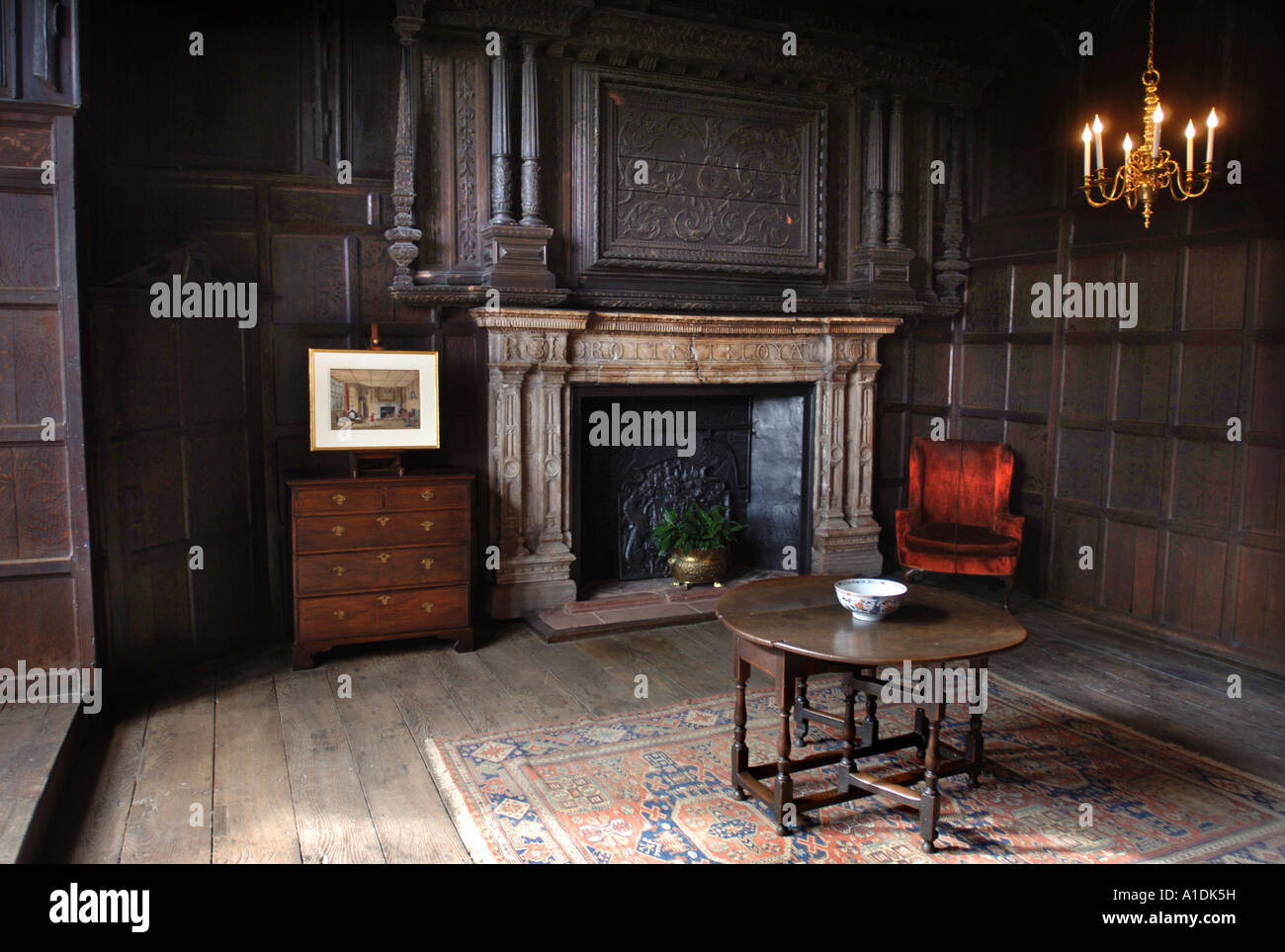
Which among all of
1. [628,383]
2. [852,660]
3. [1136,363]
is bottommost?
[852,660]

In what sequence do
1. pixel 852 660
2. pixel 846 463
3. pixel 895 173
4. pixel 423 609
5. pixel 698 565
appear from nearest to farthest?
1. pixel 852 660
2. pixel 423 609
3. pixel 698 565
4. pixel 895 173
5. pixel 846 463

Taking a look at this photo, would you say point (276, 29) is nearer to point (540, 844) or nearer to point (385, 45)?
point (385, 45)

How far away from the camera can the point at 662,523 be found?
5957 mm

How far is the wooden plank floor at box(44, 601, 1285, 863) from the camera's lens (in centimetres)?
300

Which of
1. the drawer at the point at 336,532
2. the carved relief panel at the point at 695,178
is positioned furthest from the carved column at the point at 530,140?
the drawer at the point at 336,532

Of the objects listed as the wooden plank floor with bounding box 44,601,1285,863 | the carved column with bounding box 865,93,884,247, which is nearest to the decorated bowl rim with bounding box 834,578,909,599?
the wooden plank floor with bounding box 44,601,1285,863

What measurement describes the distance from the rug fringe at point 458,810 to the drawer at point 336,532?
129 centimetres

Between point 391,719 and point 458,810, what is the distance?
935 millimetres

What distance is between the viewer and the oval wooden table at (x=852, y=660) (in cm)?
289

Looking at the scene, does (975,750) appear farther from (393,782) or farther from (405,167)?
(405,167)

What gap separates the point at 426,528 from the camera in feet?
15.7

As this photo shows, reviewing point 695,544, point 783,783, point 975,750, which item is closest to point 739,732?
point 783,783

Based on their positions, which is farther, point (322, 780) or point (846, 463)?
point (846, 463)

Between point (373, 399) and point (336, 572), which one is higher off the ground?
point (373, 399)
